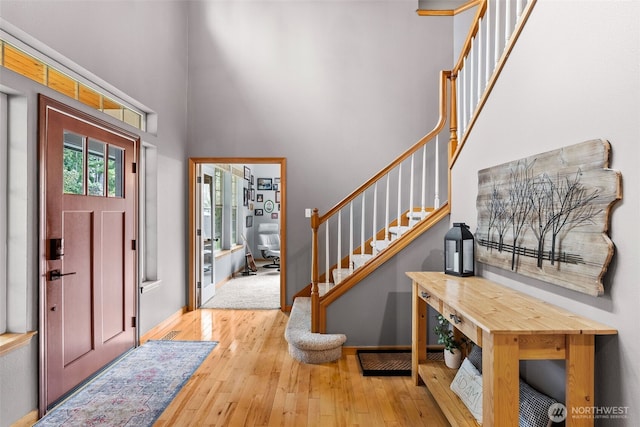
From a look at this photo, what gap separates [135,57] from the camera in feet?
11.3

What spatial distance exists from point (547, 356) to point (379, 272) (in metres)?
1.95

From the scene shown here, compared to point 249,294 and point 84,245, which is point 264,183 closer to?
point 249,294

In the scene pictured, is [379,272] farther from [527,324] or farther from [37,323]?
[37,323]

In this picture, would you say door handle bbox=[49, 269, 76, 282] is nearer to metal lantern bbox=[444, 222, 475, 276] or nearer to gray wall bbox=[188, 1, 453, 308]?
gray wall bbox=[188, 1, 453, 308]

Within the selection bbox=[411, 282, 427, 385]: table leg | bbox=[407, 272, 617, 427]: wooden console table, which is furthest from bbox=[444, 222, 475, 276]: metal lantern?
bbox=[407, 272, 617, 427]: wooden console table

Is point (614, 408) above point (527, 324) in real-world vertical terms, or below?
below

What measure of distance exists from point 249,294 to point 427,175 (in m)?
3.26

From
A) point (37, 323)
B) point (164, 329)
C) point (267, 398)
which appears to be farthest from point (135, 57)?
point (267, 398)

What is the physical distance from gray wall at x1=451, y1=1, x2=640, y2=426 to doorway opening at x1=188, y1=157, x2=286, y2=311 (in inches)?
124

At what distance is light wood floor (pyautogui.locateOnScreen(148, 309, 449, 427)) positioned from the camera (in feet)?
7.70

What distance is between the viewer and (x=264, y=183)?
9.64 metres

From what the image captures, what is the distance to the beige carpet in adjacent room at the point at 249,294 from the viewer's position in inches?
200

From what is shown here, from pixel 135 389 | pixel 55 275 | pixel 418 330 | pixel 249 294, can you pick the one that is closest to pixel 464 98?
pixel 418 330

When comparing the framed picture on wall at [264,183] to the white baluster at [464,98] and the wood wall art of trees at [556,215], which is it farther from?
the wood wall art of trees at [556,215]
